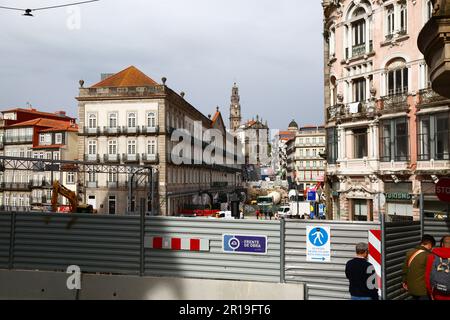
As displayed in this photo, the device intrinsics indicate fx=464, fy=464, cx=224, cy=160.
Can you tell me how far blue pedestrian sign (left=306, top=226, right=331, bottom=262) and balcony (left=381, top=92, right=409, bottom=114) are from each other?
58.7ft

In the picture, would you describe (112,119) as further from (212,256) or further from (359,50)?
(212,256)

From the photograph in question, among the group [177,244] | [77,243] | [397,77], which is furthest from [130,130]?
[177,244]

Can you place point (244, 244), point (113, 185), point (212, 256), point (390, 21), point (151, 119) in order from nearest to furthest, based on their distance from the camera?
1. point (244, 244)
2. point (212, 256)
3. point (390, 21)
4. point (113, 185)
5. point (151, 119)

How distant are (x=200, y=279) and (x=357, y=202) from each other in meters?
20.3

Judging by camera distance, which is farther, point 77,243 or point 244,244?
point 77,243

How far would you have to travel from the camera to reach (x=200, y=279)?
910 centimetres

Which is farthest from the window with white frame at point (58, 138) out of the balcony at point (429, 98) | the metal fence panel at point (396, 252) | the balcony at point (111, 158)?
the metal fence panel at point (396, 252)

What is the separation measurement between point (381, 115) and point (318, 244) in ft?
61.7

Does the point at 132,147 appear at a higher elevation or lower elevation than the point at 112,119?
lower

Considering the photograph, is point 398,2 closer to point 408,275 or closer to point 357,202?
point 357,202

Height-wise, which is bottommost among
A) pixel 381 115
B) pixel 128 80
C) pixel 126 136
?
pixel 381 115

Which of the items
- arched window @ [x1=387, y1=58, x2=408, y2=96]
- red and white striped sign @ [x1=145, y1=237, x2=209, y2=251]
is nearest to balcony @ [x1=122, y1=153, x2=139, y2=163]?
arched window @ [x1=387, y1=58, x2=408, y2=96]

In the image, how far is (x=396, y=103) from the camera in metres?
25.0

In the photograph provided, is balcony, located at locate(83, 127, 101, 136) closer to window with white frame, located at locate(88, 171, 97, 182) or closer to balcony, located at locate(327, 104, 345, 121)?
window with white frame, located at locate(88, 171, 97, 182)
